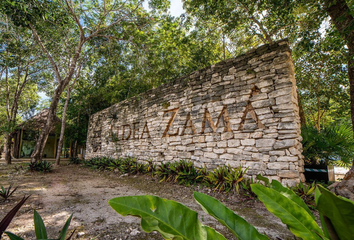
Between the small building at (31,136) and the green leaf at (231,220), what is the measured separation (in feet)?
45.6

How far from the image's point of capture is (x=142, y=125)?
712 centimetres

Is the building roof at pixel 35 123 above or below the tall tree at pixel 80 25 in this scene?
below

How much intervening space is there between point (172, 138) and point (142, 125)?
1.89 meters

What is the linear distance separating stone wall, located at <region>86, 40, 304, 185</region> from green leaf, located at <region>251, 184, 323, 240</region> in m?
3.31

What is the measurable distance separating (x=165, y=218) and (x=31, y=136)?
53.0ft

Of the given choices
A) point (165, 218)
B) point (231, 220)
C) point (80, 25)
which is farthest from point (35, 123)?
point (231, 220)

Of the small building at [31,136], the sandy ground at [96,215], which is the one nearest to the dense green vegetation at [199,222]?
the sandy ground at [96,215]

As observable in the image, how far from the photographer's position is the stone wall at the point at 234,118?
3576 mm

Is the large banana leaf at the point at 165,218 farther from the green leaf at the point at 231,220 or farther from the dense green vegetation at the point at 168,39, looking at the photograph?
the dense green vegetation at the point at 168,39

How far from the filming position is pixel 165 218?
25.7 inches

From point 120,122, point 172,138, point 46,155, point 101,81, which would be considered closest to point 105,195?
point 172,138

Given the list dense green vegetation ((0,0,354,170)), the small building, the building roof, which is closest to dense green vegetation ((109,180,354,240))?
dense green vegetation ((0,0,354,170))

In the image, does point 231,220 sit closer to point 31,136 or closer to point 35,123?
point 35,123

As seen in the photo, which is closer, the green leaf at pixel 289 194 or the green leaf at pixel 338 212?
the green leaf at pixel 338 212
